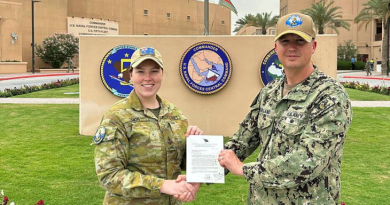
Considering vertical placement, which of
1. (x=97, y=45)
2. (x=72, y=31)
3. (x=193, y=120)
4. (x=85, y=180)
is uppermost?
(x=72, y=31)

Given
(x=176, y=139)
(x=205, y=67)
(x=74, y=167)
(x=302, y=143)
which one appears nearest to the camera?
(x=302, y=143)

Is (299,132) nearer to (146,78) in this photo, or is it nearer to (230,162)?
(230,162)

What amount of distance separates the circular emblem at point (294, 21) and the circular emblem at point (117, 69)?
6951 mm

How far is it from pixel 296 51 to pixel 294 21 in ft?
0.55

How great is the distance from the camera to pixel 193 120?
9008 mm

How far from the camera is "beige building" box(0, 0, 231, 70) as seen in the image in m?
41.2

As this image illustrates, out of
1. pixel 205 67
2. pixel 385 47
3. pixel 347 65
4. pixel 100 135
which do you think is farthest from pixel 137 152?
pixel 347 65

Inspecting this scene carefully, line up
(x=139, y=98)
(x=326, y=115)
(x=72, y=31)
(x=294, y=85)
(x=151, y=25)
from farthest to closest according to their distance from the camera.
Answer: (x=151, y=25) → (x=72, y=31) → (x=139, y=98) → (x=294, y=85) → (x=326, y=115)

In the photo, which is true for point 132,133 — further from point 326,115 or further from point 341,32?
point 341,32

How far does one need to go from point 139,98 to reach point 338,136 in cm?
124

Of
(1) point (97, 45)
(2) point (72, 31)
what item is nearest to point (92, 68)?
(1) point (97, 45)

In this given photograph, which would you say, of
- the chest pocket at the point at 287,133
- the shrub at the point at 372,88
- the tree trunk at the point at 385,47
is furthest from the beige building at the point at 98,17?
the chest pocket at the point at 287,133

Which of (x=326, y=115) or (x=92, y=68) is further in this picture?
(x=92, y=68)

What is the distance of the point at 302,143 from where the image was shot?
6.49ft
